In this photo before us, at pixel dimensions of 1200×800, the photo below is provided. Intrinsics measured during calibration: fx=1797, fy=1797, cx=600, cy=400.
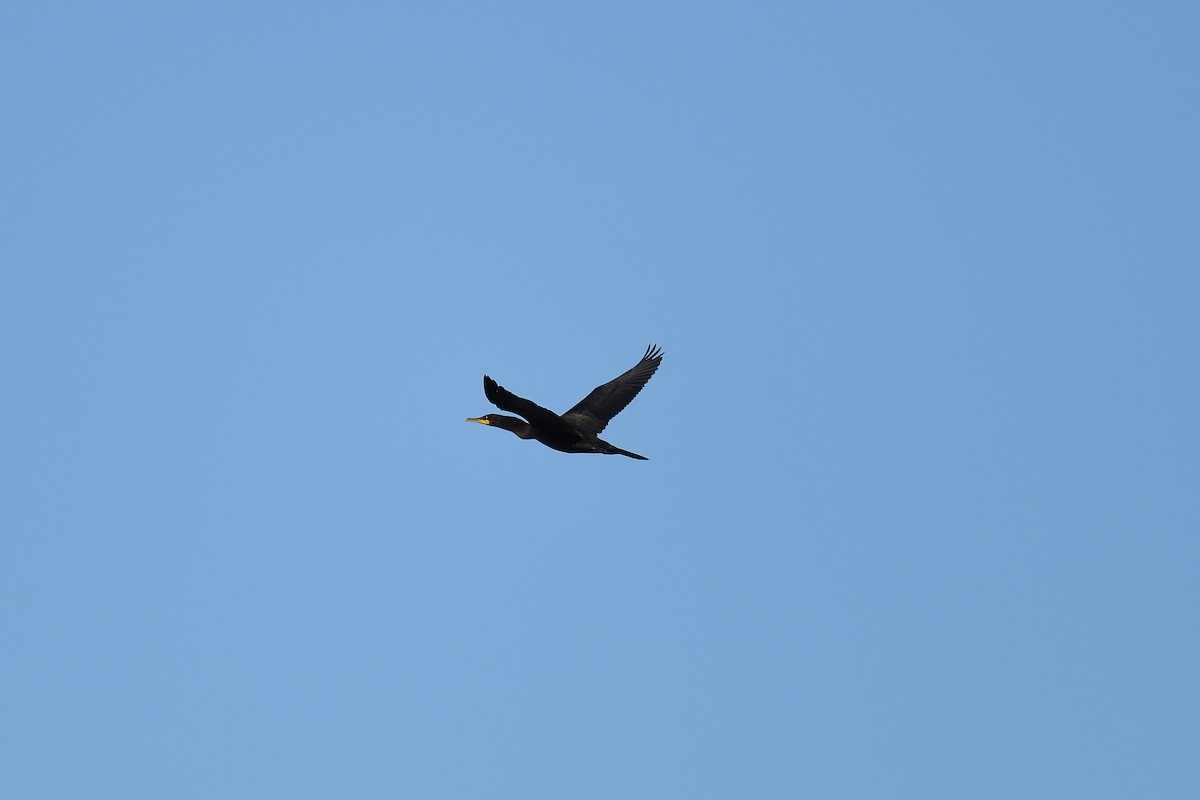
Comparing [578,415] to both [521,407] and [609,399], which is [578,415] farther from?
[521,407]

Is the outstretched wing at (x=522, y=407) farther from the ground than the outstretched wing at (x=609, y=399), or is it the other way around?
the outstretched wing at (x=609, y=399)

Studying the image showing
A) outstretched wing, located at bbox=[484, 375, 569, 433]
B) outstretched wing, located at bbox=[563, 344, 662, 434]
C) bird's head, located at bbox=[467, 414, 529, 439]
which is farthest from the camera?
outstretched wing, located at bbox=[563, 344, 662, 434]

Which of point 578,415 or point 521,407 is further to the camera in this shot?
point 578,415

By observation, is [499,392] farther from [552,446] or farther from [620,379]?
[620,379]

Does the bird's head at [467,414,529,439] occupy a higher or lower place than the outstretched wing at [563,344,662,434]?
lower

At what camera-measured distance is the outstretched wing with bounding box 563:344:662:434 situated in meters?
42.4

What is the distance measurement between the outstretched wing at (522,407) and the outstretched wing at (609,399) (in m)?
2.91

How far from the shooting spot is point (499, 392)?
115 ft

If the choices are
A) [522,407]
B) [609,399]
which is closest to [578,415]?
[609,399]

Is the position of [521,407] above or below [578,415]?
below

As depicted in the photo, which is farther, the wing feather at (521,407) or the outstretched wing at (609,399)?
the outstretched wing at (609,399)

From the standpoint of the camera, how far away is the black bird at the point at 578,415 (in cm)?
3634

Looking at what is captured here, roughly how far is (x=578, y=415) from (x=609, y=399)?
4.18 feet

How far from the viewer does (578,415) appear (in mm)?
42438
